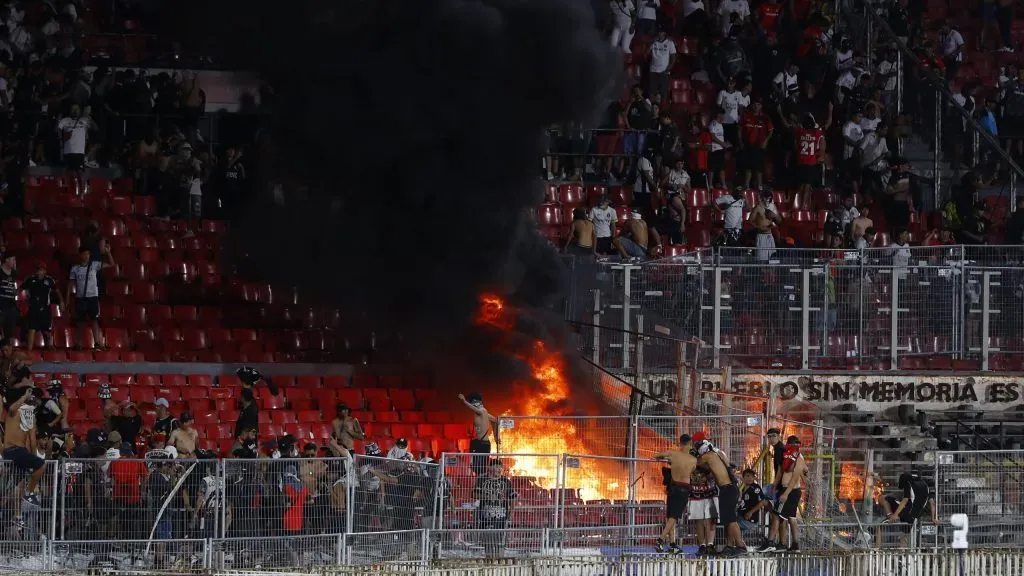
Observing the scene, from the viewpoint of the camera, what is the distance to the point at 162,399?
2209 centimetres

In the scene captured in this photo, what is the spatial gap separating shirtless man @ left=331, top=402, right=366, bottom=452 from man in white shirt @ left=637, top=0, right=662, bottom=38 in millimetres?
11628

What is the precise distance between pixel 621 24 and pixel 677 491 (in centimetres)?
1306

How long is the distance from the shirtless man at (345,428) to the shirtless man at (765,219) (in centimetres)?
782

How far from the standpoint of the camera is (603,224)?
28438 mm

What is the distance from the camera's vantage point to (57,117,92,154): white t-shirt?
28078 mm

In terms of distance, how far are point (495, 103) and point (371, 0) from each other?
2.37m

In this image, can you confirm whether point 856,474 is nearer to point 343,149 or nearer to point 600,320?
point 600,320

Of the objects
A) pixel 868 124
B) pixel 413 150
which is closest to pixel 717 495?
pixel 413 150

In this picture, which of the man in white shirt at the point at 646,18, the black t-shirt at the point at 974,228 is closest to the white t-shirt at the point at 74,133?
the man in white shirt at the point at 646,18

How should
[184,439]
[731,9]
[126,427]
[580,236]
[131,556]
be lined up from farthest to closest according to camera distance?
1. [731,9]
2. [580,236]
3. [126,427]
4. [184,439]
5. [131,556]

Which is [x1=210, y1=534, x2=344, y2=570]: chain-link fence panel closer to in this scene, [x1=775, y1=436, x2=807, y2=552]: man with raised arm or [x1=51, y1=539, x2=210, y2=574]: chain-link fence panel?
[x1=51, y1=539, x2=210, y2=574]: chain-link fence panel

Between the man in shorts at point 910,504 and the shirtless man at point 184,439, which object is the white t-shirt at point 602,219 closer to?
the man in shorts at point 910,504

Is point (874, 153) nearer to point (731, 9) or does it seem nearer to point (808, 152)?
point (808, 152)

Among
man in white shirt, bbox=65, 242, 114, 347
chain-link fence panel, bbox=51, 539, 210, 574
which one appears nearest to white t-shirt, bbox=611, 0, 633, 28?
man in white shirt, bbox=65, 242, 114, 347
